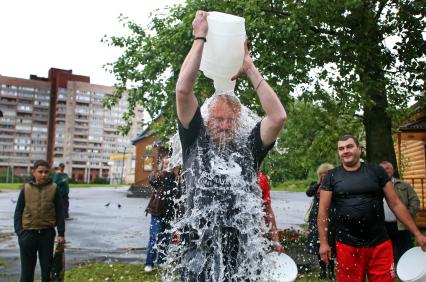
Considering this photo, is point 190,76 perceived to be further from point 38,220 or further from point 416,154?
point 416,154

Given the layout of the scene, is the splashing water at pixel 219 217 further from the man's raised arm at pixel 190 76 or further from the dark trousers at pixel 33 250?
the dark trousers at pixel 33 250

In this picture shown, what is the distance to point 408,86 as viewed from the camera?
37.8 ft

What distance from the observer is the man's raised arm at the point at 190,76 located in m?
2.58

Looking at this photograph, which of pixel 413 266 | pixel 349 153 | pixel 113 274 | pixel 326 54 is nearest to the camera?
pixel 349 153

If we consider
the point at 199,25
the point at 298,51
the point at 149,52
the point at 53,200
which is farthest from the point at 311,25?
the point at 199,25

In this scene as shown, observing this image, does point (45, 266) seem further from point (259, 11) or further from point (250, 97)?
point (259, 11)

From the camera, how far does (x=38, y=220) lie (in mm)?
6031

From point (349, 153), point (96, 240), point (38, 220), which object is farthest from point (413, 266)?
point (96, 240)

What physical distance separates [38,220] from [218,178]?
4226 mm

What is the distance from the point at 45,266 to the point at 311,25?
25.1 ft

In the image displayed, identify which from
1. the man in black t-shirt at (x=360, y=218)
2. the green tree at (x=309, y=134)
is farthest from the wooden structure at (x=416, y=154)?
the man in black t-shirt at (x=360, y=218)

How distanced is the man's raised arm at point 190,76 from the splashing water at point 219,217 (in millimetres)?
240

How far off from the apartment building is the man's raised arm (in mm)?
150071

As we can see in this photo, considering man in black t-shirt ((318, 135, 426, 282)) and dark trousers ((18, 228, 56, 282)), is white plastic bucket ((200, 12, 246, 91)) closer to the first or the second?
man in black t-shirt ((318, 135, 426, 282))
